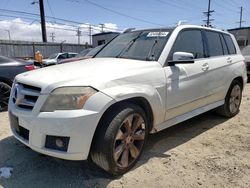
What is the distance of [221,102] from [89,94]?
3.19 metres

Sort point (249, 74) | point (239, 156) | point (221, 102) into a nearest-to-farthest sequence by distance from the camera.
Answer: point (239, 156) < point (221, 102) < point (249, 74)

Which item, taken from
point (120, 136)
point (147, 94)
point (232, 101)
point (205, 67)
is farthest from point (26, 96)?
point (232, 101)

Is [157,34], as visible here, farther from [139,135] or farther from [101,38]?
[101,38]

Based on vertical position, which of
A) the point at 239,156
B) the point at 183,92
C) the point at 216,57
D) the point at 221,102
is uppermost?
the point at 216,57

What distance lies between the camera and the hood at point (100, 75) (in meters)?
2.68

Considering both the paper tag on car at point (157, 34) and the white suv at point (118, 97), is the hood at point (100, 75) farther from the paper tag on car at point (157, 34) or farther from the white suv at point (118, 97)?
the paper tag on car at point (157, 34)

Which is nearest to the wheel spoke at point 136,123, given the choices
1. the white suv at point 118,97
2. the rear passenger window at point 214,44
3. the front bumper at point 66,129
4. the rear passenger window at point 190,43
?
the white suv at point 118,97

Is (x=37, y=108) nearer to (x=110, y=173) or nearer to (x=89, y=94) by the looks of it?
(x=89, y=94)

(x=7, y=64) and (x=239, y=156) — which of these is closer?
(x=239, y=156)

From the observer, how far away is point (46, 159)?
339 cm

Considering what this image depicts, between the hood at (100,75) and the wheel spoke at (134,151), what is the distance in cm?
Result: 80

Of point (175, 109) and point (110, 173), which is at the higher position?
point (175, 109)

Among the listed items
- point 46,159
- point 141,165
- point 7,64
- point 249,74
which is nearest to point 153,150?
point 141,165

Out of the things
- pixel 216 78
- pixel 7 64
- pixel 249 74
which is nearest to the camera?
pixel 216 78
